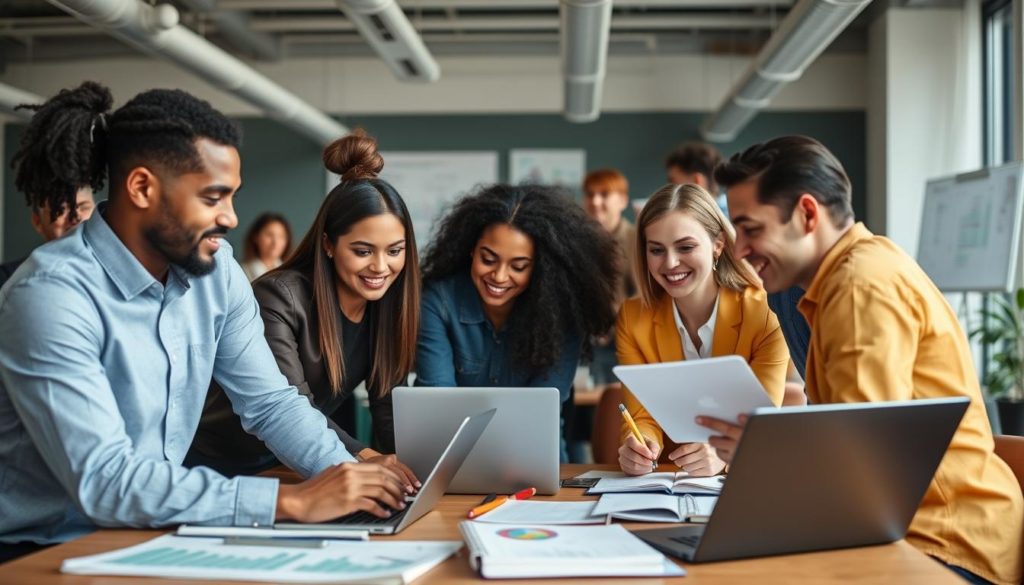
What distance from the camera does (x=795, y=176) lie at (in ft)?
5.50

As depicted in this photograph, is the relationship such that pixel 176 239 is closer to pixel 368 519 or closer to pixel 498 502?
pixel 368 519

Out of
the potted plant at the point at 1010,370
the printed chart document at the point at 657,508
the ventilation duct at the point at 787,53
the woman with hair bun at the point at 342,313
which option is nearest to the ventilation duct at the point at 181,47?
the woman with hair bun at the point at 342,313

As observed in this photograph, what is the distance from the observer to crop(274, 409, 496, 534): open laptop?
1.54 m

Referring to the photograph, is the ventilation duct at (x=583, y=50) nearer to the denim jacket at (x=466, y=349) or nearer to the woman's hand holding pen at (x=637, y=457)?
the denim jacket at (x=466, y=349)

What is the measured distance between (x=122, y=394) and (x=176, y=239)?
276 millimetres

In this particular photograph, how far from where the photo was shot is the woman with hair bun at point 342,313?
2.42 metres

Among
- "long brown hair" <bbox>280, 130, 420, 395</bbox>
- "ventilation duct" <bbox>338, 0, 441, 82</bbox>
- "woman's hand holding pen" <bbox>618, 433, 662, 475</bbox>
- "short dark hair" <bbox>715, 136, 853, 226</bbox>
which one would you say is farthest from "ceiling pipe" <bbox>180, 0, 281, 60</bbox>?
"short dark hair" <bbox>715, 136, 853, 226</bbox>

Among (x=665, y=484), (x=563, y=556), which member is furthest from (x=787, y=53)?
(x=563, y=556)

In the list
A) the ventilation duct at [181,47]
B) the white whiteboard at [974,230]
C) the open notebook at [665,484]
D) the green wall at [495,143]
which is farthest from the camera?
the green wall at [495,143]

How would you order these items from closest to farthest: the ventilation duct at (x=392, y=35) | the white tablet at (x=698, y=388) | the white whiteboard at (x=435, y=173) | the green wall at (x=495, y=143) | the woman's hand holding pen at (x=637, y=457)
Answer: the white tablet at (x=698, y=388) → the woman's hand holding pen at (x=637, y=457) → the ventilation duct at (x=392, y=35) → the green wall at (x=495, y=143) → the white whiteboard at (x=435, y=173)

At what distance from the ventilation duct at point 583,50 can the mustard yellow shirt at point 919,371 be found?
11.2ft

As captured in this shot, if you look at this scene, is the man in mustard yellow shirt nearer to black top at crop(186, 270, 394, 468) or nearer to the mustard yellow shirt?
the mustard yellow shirt

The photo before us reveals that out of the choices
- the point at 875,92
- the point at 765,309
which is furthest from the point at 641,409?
the point at 875,92

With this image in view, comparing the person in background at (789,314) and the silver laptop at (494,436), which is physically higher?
the person in background at (789,314)
